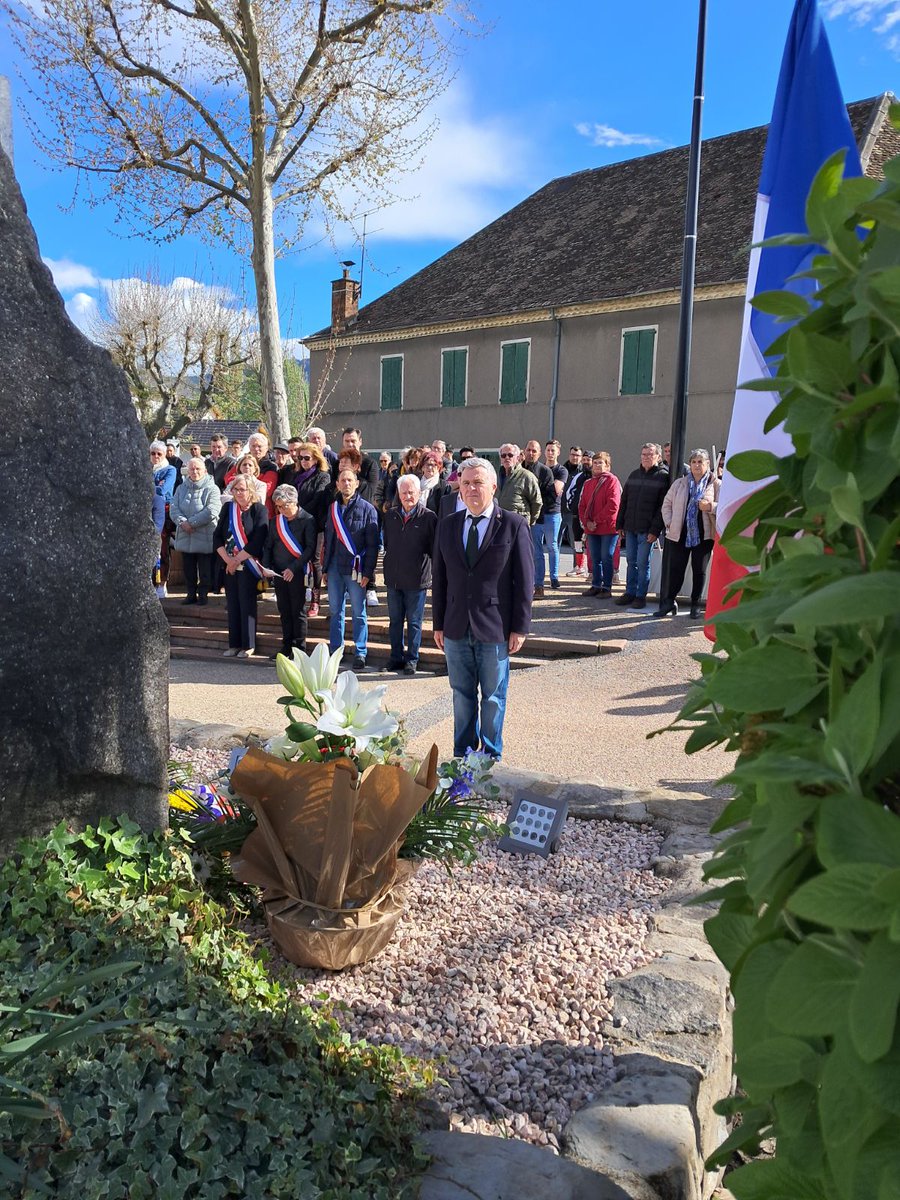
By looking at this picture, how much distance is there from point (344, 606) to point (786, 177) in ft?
21.2

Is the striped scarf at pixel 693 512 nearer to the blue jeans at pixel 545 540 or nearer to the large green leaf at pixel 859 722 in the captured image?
the blue jeans at pixel 545 540

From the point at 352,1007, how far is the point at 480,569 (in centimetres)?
345

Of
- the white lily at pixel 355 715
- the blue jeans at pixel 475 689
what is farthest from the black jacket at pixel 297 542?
the white lily at pixel 355 715

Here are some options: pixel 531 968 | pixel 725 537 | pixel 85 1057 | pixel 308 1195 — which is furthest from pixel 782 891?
pixel 531 968

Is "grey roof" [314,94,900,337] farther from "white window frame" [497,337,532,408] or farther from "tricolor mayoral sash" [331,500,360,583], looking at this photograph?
"tricolor mayoral sash" [331,500,360,583]

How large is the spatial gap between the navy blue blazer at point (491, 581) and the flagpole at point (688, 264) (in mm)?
5193

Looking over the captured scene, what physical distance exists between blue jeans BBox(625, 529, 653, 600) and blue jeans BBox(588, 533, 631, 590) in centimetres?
63

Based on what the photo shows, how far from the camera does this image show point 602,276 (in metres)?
24.0

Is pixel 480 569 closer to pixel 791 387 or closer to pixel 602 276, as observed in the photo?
pixel 791 387

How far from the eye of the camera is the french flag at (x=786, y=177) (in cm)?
394

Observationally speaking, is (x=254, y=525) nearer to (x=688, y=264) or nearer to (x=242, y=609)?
(x=242, y=609)

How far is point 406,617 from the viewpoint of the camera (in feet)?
31.6

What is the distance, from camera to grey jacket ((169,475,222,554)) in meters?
11.8

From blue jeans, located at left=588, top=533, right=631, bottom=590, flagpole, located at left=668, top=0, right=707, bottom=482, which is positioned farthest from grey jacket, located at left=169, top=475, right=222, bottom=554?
flagpole, located at left=668, top=0, right=707, bottom=482
